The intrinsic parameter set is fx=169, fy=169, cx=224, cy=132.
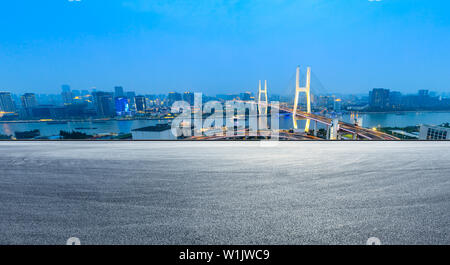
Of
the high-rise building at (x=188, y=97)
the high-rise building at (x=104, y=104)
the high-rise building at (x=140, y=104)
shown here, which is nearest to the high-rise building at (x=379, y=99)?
the high-rise building at (x=188, y=97)

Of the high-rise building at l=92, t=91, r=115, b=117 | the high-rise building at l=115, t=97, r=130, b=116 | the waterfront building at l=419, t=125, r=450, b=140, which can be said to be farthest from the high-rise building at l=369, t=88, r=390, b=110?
the high-rise building at l=92, t=91, r=115, b=117

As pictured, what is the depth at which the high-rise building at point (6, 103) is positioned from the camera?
13.5 ft

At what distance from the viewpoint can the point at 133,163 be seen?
140cm

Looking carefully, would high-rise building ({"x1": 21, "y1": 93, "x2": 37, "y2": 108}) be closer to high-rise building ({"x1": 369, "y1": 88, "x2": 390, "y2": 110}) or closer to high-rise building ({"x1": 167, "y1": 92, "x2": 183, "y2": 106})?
high-rise building ({"x1": 167, "y1": 92, "x2": 183, "y2": 106})

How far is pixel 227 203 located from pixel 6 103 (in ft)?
21.3

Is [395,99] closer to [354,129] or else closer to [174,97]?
[354,129]

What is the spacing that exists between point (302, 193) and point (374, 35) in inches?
223

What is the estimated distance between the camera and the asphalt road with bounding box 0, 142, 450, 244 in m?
0.54

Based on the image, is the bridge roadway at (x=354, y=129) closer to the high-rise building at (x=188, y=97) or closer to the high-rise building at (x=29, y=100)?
the high-rise building at (x=188, y=97)

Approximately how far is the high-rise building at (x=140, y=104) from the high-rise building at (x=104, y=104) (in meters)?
0.63

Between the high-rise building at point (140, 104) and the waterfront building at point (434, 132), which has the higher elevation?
the high-rise building at point (140, 104)

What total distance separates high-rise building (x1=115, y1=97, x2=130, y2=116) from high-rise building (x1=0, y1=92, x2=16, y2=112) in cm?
228
